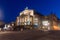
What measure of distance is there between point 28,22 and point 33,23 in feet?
14.5

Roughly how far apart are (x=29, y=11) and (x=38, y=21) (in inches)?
631

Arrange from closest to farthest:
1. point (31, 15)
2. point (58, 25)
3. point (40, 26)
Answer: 1. point (40, 26)
2. point (31, 15)
3. point (58, 25)

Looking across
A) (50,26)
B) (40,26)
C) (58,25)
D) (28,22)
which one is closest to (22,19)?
(28,22)

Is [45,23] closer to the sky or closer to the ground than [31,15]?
closer to the ground

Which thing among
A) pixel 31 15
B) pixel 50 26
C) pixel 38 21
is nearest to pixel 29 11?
pixel 31 15

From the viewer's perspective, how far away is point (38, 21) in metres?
100

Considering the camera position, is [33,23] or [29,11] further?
[29,11]

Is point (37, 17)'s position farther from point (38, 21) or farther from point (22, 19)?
point (22, 19)

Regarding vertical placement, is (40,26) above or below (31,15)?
below

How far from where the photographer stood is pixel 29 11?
366 ft

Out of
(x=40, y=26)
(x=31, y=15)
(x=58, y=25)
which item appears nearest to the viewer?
(x=40, y=26)

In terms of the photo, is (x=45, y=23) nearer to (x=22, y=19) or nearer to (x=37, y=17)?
(x=37, y=17)

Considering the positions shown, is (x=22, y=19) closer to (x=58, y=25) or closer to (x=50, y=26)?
(x=50, y=26)

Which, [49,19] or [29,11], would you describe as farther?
[29,11]
